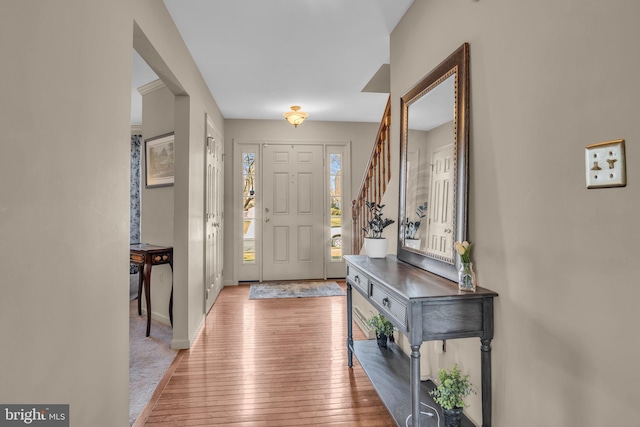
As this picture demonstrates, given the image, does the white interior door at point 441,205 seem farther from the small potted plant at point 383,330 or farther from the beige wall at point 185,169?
the beige wall at point 185,169

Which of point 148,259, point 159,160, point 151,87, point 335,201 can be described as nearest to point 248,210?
point 335,201

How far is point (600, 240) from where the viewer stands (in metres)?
1.03

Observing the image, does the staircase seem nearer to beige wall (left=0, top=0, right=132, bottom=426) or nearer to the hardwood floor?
the hardwood floor

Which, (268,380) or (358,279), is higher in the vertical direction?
(358,279)

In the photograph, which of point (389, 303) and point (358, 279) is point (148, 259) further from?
point (389, 303)

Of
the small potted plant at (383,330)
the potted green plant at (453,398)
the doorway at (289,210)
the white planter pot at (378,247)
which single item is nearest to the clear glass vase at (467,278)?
the potted green plant at (453,398)

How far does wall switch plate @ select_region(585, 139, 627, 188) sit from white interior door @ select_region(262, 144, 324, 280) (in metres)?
4.50

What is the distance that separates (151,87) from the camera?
366 centimetres

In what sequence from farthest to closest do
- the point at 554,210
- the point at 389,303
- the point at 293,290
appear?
the point at 293,290, the point at 389,303, the point at 554,210

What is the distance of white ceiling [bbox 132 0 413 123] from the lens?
2.39 meters

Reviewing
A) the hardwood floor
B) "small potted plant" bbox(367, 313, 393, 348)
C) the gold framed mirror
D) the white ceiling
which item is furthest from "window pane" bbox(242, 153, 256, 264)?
the gold framed mirror

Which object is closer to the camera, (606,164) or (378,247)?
(606,164)

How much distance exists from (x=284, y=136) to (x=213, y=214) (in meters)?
1.93

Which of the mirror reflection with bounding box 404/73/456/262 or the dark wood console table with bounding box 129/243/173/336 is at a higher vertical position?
the mirror reflection with bounding box 404/73/456/262
